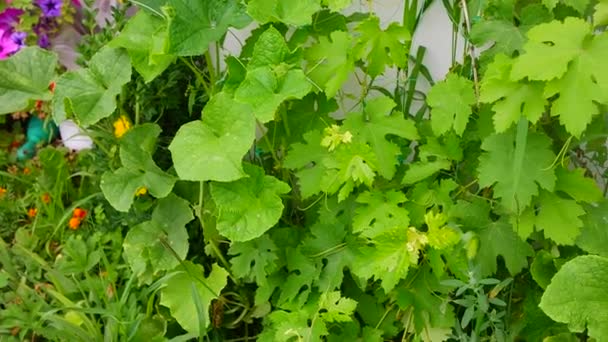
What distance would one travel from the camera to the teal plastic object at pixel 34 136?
7.22ft

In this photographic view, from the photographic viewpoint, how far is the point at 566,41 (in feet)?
3.63

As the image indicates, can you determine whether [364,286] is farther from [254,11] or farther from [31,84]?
[31,84]

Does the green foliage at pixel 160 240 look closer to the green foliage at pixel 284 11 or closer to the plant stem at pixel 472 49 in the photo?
the green foliage at pixel 284 11

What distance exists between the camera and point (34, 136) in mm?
2275

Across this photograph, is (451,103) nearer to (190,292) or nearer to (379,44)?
(379,44)

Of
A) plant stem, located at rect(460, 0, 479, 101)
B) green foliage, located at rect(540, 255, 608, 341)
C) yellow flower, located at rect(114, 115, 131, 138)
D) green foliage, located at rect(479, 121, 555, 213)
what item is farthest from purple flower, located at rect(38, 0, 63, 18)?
green foliage, located at rect(540, 255, 608, 341)

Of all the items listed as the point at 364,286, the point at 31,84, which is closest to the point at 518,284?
the point at 364,286

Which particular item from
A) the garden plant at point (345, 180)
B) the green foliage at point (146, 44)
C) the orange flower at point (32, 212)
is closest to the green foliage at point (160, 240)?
the garden plant at point (345, 180)

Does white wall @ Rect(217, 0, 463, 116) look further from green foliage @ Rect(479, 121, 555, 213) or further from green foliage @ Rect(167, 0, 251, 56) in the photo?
green foliage @ Rect(479, 121, 555, 213)

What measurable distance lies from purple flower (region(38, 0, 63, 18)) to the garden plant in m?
0.47

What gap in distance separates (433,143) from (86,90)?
2.32 ft

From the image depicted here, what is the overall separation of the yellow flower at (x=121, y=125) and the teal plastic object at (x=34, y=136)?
1.84 feet

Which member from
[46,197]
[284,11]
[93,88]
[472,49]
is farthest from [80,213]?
[472,49]

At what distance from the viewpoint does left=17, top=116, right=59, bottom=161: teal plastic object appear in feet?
7.22
